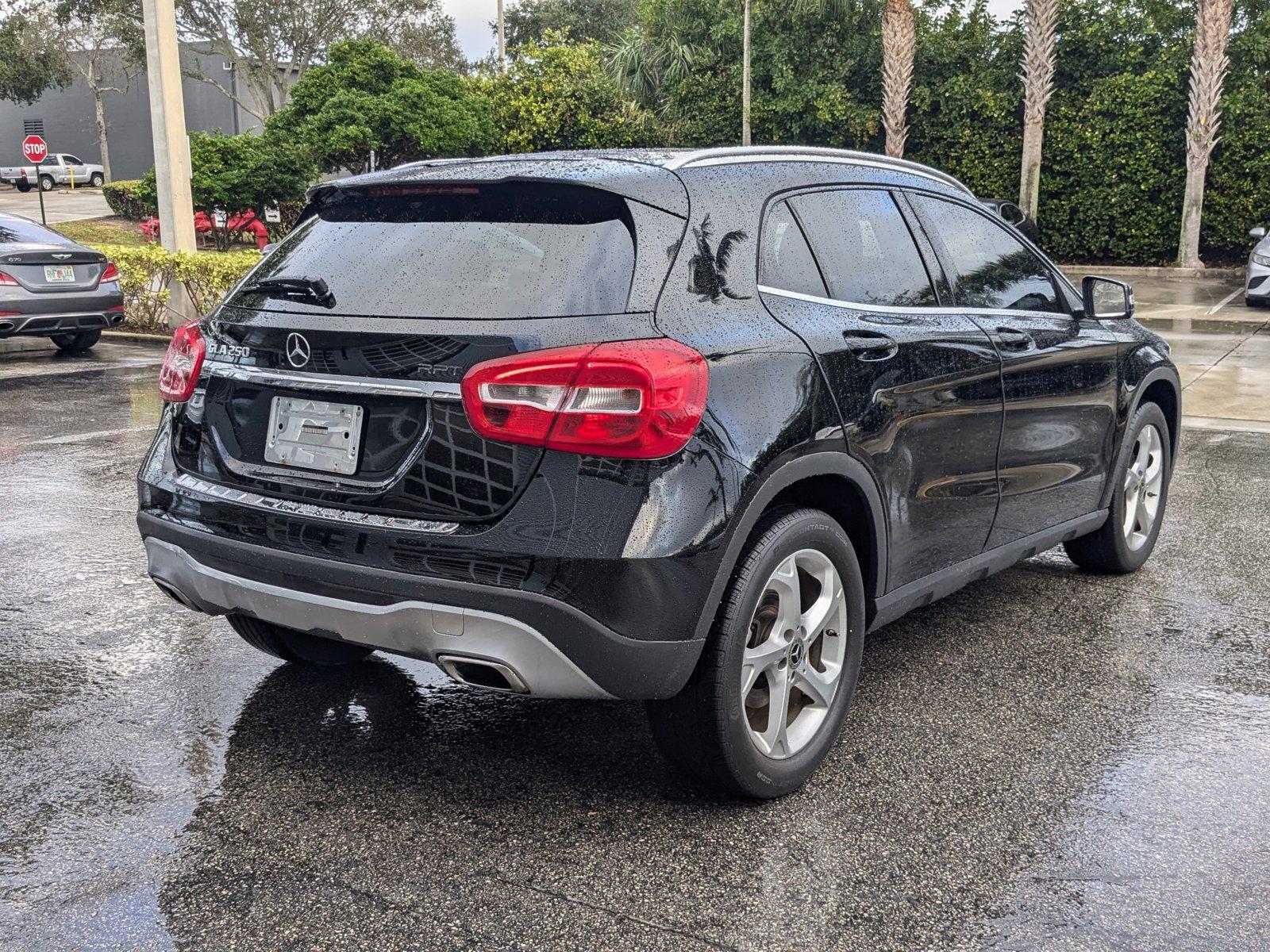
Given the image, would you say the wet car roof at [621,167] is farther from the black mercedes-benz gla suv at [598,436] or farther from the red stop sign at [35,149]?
the red stop sign at [35,149]

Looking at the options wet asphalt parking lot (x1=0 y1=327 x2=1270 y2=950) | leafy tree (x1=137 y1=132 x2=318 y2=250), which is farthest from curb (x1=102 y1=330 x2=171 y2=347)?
wet asphalt parking lot (x1=0 y1=327 x2=1270 y2=950)

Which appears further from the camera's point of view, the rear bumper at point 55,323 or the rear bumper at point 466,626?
the rear bumper at point 55,323

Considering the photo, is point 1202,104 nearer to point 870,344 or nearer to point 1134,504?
point 1134,504

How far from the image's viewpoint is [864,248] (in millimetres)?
3859

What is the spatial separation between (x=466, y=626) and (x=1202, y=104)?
23048mm

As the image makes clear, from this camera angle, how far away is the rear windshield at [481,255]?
121 inches

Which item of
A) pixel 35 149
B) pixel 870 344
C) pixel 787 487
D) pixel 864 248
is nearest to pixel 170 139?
pixel 864 248

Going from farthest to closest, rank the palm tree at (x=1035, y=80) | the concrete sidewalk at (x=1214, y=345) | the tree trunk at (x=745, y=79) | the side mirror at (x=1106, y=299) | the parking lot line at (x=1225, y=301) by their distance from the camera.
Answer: the tree trunk at (x=745, y=79), the palm tree at (x=1035, y=80), the parking lot line at (x=1225, y=301), the concrete sidewalk at (x=1214, y=345), the side mirror at (x=1106, y=299)

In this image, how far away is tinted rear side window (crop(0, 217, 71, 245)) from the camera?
1273 cm

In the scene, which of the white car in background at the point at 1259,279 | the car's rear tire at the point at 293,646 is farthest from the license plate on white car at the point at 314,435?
the white car in background at the point at 1259,279

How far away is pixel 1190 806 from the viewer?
3398 mm

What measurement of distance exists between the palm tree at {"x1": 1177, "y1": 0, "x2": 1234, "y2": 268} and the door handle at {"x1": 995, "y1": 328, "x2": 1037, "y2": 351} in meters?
20.5

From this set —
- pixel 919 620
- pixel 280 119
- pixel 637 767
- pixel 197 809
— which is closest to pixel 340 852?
pixel 197 809

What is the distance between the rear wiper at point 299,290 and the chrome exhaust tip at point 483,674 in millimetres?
980
